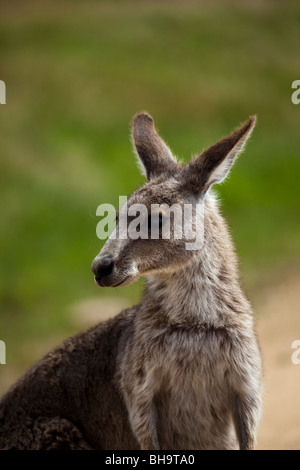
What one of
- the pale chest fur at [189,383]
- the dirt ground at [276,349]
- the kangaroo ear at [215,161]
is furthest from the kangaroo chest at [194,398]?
the kangaroo ear at [215,161]

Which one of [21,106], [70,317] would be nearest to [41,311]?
[70,317]

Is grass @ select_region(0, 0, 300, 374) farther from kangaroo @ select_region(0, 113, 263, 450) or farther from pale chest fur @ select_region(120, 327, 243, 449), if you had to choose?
pale chest fur @ select_region(120, 327, 243, 449)

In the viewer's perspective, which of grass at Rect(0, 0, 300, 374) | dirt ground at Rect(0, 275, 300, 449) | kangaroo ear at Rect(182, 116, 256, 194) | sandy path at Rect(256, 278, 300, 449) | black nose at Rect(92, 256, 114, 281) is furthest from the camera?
grass at Rect(0, 0, 300, 374)

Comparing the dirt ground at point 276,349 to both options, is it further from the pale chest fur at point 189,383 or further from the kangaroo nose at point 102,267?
the kangaroo nose at point 102,267

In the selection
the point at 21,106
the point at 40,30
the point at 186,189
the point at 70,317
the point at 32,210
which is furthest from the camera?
the point at 40,30

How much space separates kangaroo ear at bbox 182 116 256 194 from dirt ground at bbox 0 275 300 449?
6.61 feet

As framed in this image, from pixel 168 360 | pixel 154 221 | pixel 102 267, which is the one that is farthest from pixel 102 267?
pixel 168 360

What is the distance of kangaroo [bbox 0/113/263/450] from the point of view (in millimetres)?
6340

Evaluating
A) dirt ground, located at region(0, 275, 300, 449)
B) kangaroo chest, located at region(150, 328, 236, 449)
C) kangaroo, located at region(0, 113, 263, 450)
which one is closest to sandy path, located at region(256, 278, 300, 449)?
dirt ground, located at region(0, 275, 300, 449)

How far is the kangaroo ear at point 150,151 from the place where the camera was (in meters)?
6.83

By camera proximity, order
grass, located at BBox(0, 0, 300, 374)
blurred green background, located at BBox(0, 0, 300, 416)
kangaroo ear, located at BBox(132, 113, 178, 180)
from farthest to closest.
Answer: grass, located at BBox(0, 0, 300, 374), blurred green background, located at BBox(0, 0, 300, 416), kangaroo ear, located at BBox(132, 113, 178, 180)

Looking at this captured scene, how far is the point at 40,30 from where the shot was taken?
25359 millimetres
